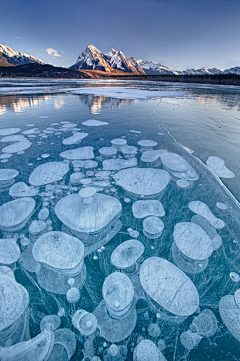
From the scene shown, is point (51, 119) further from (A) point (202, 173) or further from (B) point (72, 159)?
(A) point (202, 173)

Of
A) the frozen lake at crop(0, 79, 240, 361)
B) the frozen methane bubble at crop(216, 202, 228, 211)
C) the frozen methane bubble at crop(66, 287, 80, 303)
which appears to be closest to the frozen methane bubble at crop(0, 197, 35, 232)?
the frozen lake at crop(0, 79, 240, 361)

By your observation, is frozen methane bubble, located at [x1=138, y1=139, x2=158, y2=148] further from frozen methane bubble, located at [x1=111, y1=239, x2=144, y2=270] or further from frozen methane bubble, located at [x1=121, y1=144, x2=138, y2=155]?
frozen methane bubble, located at [x1=111, y1=239, x2=144, y2=270]

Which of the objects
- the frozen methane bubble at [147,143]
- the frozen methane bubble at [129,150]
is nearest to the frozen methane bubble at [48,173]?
the frozen methane bubble at [129,150]

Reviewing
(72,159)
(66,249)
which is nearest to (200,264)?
(66,249)

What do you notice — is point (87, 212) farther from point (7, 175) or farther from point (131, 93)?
point (131, 93)

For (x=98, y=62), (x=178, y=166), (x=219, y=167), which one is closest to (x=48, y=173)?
(x=178, y=166)

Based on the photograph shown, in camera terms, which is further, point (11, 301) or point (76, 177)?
point (76, 177)

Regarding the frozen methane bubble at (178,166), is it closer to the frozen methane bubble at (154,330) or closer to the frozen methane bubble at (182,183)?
the frozen methane bubble at (182,183)

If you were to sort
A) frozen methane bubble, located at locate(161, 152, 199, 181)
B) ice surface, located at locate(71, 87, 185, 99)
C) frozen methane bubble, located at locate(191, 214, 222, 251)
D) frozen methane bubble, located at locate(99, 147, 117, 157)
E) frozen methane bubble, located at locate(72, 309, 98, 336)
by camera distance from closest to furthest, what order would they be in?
1. frozen methane bubble, located at locate(72, 309, 98, 336)
2. frozen methane bubble, located at locate(191, 214, 222, 251)
3. frozen methane bubble, located at locate(161, 152, 199, 181)
4. frozen methane bubble, located at locate(99, 147, 117, 157)
5. ice surface, located at locate(71, 87, 185, 99)
